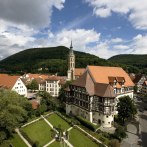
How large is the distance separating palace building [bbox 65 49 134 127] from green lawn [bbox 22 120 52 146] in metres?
11.9

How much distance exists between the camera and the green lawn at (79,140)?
46250 mm

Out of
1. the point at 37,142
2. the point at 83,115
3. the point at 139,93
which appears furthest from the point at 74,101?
the point at 139,93

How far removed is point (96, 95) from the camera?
2286 inches

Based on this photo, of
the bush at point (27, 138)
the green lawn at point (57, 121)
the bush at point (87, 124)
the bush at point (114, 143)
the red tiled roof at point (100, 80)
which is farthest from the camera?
the red tiled roof at point (100, 80)

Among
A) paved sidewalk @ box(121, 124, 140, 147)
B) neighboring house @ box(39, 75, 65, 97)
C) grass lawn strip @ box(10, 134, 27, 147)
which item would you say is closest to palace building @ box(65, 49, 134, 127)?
paved sidewalk @ box(121, 124, 140, 147)

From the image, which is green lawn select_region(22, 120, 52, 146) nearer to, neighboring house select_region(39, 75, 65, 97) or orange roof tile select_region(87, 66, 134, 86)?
orange roof tile select_region(87, 66, 134, 86)

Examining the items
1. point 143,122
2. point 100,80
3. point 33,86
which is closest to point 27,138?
point 100,80

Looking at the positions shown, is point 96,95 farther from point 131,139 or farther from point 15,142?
point 15,142

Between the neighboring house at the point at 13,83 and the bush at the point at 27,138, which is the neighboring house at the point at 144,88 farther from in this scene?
the bush at the point at 27,138

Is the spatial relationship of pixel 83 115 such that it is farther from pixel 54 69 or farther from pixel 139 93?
pixel 54 69

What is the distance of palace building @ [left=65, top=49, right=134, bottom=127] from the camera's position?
A: 5609 centimetres

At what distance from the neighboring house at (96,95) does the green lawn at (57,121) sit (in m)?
6.23

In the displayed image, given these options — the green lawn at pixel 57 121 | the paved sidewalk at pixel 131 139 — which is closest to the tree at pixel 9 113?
the green lawn at pixel 57 121

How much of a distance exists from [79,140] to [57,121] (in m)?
11.9
